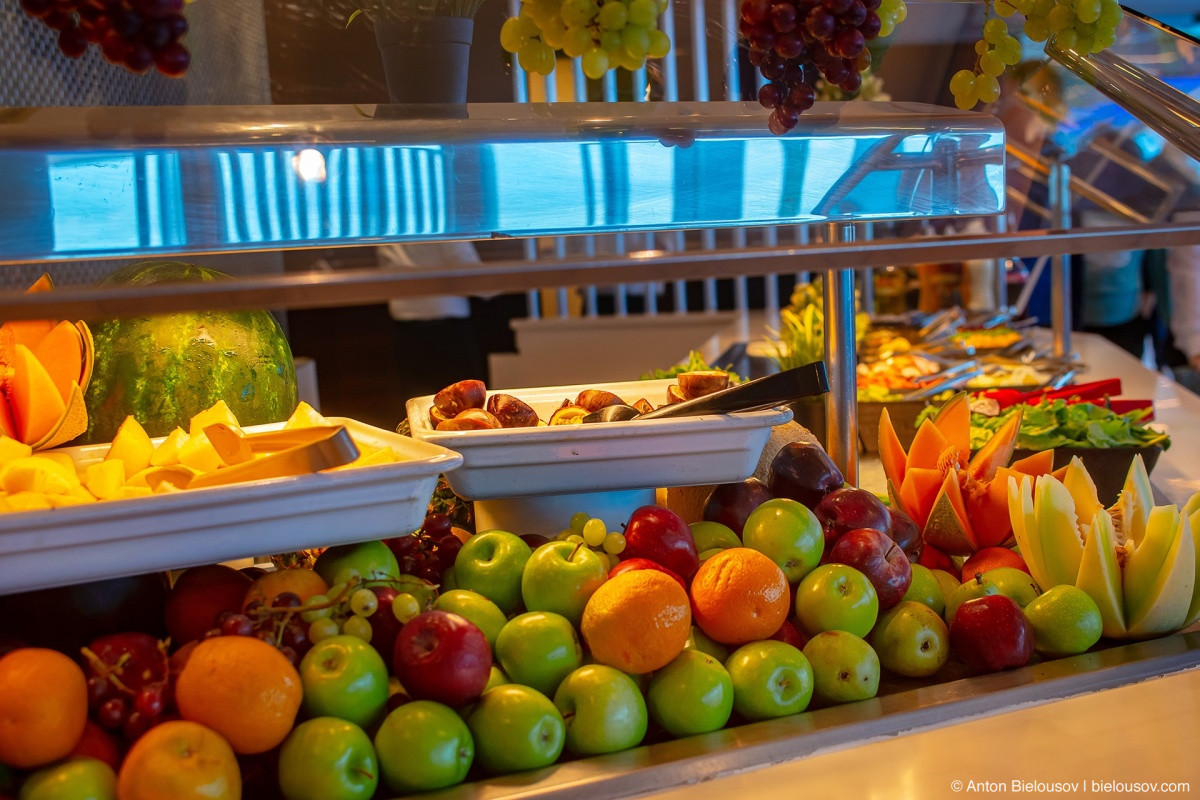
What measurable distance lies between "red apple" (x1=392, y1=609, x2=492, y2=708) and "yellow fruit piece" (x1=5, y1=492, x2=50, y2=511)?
0.95 ft

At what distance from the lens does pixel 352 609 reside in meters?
0.82

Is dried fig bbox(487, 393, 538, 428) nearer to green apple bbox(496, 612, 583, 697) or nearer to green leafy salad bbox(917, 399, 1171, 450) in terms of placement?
green apple bbox(496, 612, 583, 697)

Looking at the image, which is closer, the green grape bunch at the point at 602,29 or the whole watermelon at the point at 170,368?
the green grape bunch at the point at 602,29

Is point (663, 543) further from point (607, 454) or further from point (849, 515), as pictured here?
point (849, 515)

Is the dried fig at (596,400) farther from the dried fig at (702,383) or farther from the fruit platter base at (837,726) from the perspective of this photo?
the fruit platter base at (837,726)

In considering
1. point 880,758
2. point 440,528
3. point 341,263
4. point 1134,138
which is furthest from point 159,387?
point 1134,138

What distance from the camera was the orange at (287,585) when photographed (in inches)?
33.2

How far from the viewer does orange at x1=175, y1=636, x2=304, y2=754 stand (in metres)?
0.71

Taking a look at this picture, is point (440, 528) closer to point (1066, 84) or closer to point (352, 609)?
point (352, 609)

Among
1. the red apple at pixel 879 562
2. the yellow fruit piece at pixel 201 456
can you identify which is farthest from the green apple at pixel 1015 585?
the yellow fruit piece at pixel 201 456

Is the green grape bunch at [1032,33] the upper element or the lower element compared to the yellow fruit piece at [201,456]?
upper

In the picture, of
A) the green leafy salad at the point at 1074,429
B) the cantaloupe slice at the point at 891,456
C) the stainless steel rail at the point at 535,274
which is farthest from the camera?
the green leafy salad at the point at 1074,429

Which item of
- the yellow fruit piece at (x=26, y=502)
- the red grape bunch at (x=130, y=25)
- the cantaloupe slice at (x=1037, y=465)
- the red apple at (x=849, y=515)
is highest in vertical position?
the red grape bunch at (x=130, y=25)

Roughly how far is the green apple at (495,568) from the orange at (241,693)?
Answer: 0.75ft
